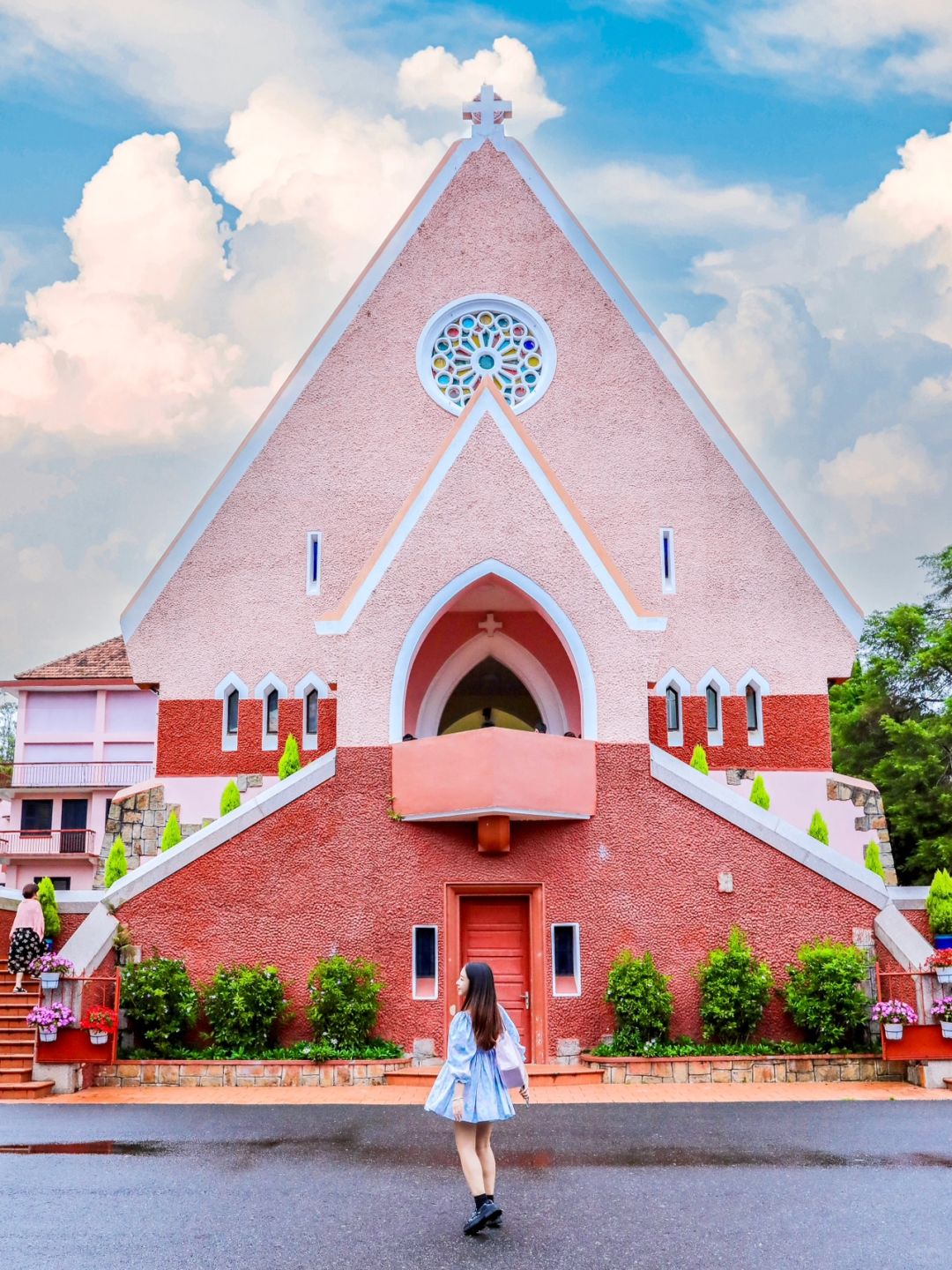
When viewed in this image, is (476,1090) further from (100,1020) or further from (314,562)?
(314,562)

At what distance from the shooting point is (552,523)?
55.1 ft

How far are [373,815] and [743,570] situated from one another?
7.50 metres

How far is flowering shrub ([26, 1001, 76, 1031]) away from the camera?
1374 cm

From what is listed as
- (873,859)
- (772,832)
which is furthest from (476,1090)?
(873,859)

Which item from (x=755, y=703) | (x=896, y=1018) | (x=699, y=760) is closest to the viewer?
(x=896, y=1018)

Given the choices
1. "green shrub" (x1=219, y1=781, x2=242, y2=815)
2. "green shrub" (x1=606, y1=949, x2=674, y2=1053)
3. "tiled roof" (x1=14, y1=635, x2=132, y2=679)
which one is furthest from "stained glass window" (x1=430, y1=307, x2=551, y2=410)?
"tiled roof" (x1=14, y1=635, x2=132, y2=679)

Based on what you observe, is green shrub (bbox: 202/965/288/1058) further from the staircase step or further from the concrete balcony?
the concrete balcony

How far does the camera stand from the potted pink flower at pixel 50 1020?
13.7 metres

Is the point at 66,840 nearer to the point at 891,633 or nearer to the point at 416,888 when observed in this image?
the point at 891,633

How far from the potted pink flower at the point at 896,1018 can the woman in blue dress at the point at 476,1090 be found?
Result: 7331 millimetres

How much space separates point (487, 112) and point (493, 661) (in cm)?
918

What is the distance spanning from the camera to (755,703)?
20.0 m

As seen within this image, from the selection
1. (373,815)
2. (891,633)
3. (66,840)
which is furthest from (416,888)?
(66,840)

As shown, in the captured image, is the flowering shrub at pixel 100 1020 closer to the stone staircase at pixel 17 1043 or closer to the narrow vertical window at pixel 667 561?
the stone staircase at pixel 17 1043
